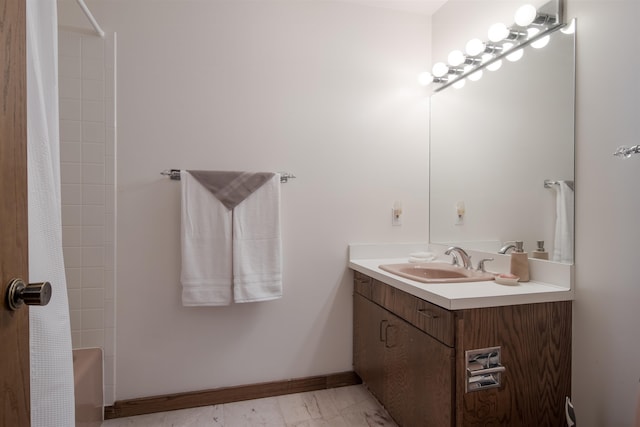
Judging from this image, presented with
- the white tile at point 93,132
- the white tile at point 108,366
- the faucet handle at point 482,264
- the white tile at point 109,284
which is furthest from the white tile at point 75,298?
the faucet handle at point 482,264

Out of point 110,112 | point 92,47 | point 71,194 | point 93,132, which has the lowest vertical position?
point 71,194

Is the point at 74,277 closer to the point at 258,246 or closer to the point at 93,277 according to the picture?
the point at 93,277

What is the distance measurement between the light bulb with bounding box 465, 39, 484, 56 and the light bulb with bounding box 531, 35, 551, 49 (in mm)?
298

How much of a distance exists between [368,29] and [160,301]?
6.86 ft

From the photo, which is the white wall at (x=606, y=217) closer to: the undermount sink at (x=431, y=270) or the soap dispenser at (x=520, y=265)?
the soap dispenser at (x=520, y=265)

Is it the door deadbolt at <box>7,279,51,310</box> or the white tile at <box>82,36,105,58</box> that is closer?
the door deadbolt at <box>7,279,51,310</box>

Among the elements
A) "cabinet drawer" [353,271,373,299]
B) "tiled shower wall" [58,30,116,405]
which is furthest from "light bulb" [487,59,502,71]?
"tiled shower wall" [58,30,116,405]

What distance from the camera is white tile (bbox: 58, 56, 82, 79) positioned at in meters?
1.80

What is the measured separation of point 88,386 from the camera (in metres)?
1.67

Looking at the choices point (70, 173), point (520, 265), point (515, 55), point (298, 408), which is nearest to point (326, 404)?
point (298, 408)

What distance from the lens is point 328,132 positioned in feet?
7.18

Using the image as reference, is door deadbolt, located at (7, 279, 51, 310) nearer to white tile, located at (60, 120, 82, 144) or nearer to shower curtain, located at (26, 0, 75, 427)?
shower curtain, located at (26, 0, 75, 427)

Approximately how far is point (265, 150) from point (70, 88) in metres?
1.05

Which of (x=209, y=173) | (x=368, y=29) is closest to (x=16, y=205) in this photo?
(x=209, y=173)
